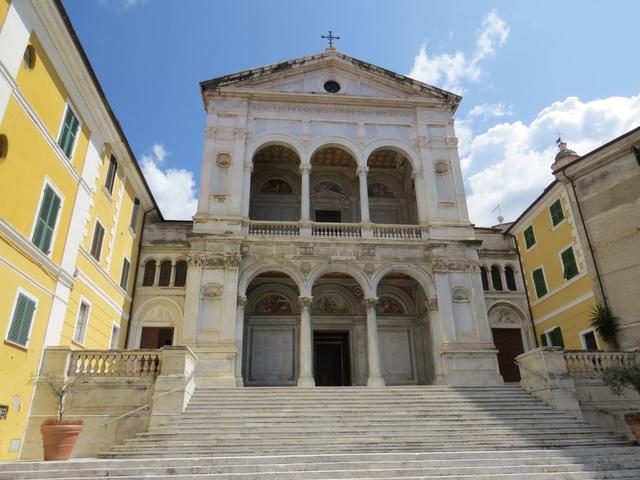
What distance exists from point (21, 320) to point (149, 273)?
33.1 ft

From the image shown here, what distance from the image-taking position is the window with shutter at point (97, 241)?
1656 centimetres

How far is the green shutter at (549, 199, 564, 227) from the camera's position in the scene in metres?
21.0

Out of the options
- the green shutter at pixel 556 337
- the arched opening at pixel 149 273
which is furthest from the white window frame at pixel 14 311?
the green shutter at pixel 556 337

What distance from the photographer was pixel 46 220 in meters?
13.1

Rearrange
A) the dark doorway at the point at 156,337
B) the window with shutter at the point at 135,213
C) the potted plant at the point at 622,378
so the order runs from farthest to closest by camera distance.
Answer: the window with shutter at the point at 135,213 → the dark doorway at the point at 156,337 → the potted plant at the point at 622,378

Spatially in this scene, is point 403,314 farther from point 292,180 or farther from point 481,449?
point 481,449

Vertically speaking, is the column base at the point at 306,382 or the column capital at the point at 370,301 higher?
the column capital at the point at 370,301

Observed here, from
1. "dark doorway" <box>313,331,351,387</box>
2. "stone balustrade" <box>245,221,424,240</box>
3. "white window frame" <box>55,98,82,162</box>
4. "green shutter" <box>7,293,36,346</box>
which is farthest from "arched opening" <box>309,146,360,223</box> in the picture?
"green shutter" <box>7,293,36,346</box>

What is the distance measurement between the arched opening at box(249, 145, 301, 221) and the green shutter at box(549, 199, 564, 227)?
40.2 feet

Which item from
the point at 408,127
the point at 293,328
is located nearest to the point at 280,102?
the point at 408,127

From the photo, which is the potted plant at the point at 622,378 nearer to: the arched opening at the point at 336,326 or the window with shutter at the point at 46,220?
the arched opening at the point at 336,326

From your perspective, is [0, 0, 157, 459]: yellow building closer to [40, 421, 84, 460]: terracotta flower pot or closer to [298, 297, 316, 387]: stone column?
[40, 421, 84, 460]: terracotta flower pot

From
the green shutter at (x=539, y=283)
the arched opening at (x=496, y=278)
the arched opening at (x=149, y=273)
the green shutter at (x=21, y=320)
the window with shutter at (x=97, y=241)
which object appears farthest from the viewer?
the arched opening at (x=496, y=278)

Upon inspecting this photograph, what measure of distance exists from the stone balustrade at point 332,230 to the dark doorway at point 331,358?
489 cm
